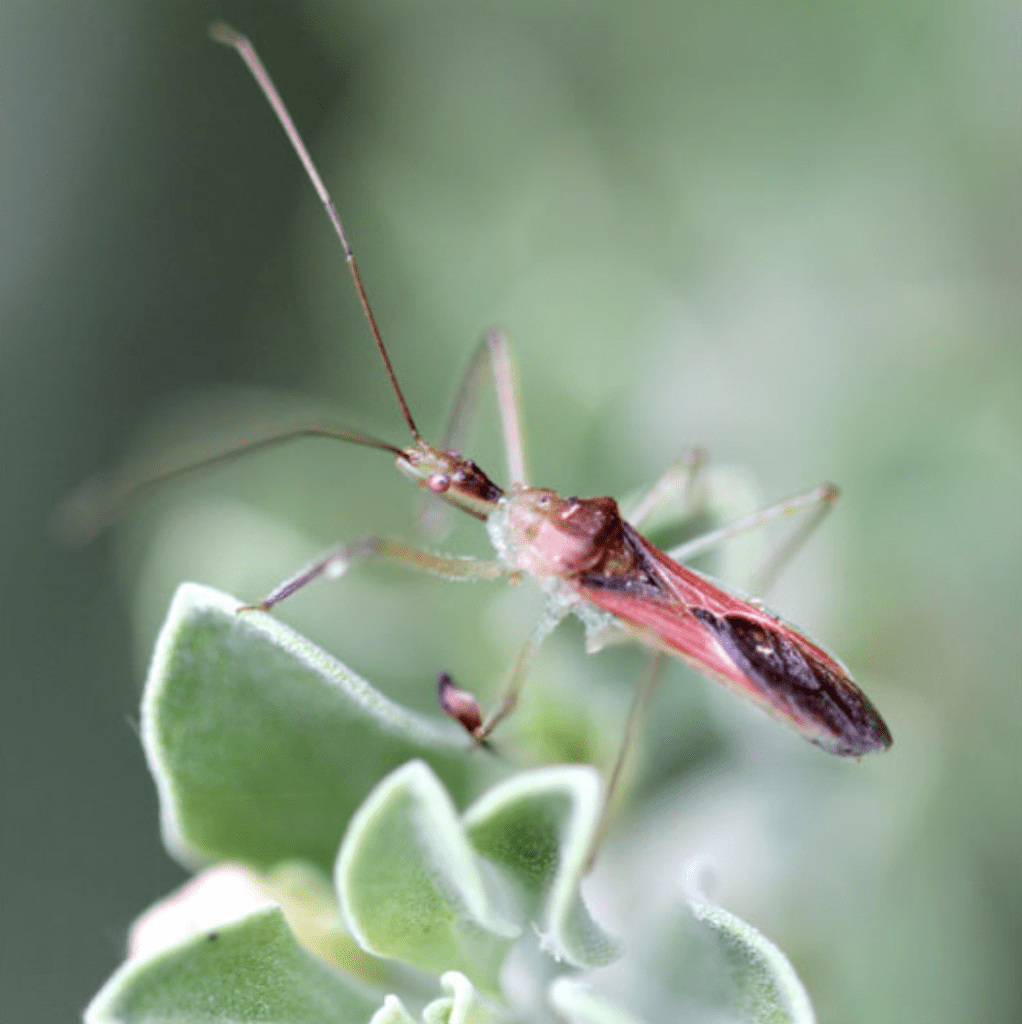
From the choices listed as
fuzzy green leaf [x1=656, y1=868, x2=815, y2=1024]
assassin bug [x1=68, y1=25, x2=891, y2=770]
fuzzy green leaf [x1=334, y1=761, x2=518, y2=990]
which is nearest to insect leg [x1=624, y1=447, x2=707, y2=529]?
assassin bug [x1=68, y1=25, x2=891, y2=770]

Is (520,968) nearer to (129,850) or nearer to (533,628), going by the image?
(533,628)

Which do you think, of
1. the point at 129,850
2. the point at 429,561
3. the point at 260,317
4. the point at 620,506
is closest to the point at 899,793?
the point at 620,506

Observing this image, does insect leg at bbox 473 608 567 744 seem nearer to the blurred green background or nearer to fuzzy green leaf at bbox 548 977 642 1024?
Result: the blurred green background

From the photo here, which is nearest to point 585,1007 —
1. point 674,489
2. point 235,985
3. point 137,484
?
point 235,985

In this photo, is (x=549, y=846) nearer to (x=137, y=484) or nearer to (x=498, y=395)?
(x=137, y=484)

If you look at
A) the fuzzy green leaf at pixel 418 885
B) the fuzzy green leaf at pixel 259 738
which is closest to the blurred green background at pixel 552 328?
the fuzzy green leaf at pixel 259 738

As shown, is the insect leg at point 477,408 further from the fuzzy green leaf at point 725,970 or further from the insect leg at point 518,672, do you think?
the fuzzy green leaf at point 725,970
